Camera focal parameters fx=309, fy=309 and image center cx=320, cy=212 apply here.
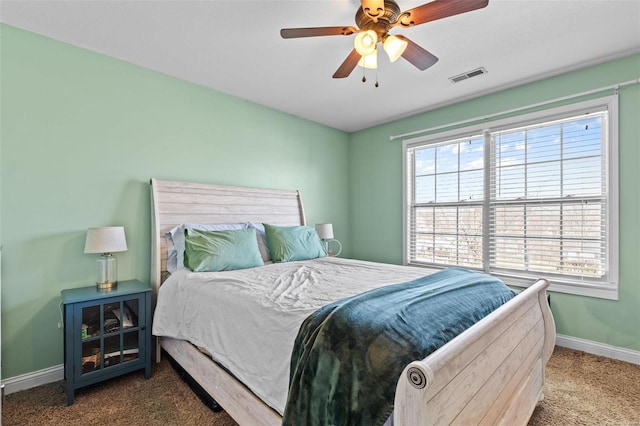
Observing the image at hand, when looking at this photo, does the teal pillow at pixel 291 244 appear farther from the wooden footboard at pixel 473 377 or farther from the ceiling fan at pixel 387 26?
the ceiling fan at pixel 387 26

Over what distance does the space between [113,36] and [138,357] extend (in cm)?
235

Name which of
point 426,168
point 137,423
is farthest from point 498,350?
point 426,168


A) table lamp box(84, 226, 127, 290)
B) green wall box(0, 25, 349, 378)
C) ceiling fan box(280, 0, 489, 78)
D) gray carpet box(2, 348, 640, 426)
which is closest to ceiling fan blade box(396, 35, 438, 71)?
ceiling fan box(280, 0, 489, 78)

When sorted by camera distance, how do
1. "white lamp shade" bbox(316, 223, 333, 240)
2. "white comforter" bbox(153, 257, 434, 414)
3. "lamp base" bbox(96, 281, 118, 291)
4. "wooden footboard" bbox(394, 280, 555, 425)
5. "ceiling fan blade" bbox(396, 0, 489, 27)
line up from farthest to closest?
"white lamp shade" bbox(316, 223, 333, 240) < "lamp base" bbox(96, 281, 118, 291) < "ceiling fan blade" bbox(396, 0, 489, 27) < "white comforter" bbox(153, 257, 434, 414) < "wooden footboard" bbox(394, 280, 555, 425)

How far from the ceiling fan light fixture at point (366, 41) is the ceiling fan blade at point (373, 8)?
0.29 feet

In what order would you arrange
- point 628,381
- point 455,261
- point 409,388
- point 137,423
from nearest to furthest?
point 409,388
point 137,423
point 628,381
point 455,261

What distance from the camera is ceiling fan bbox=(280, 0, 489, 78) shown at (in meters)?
1.59

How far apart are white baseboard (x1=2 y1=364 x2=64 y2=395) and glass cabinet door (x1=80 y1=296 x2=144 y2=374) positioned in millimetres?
482

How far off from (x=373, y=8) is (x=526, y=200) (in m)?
2.44

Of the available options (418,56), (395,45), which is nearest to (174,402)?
(395,45)

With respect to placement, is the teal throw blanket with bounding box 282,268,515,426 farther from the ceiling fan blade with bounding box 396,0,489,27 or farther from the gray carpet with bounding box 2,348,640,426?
the ceiling fan blade with bounding box 396,0,489,27

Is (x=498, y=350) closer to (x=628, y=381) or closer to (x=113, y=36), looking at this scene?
(x=628, y=381)

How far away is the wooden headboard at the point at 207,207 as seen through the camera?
263 cm

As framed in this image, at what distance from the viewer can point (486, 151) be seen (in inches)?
131
